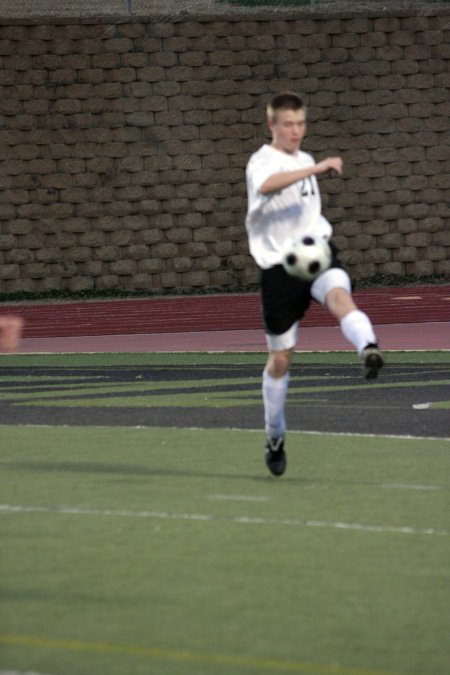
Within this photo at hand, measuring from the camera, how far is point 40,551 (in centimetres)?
742

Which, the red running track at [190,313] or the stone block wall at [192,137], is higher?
the stone block wall at [192,137]

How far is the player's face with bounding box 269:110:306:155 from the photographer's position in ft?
30.1

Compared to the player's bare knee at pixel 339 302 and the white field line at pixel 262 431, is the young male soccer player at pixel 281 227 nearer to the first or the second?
the player's bare knee at pixel 339 302

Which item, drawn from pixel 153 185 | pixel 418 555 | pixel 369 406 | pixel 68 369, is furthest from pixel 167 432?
pixel 153 185

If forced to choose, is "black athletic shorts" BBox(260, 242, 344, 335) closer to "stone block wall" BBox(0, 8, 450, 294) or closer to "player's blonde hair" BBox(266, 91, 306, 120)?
"player's blonde hair" BBox(266, 91, 306, 120)

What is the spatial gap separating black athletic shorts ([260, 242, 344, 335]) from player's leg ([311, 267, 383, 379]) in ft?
0.29

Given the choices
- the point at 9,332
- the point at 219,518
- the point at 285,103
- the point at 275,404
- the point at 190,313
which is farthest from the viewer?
the point at 190,313

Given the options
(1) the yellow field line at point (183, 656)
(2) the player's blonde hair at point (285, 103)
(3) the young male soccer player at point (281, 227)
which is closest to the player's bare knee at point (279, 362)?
(3) the young male soccer player at point (281, 227)

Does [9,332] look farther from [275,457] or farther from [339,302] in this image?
[275,457]

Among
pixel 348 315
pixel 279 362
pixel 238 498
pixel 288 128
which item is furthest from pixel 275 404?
pixel 288 128

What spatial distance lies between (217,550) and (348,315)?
1.84 meters

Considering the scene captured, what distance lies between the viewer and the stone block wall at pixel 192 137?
3122 centimetres

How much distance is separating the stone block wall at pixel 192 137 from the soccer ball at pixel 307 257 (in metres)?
22.6

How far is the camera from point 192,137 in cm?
3177
